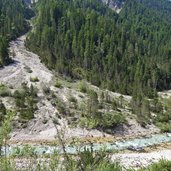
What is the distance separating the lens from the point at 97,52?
392 feet

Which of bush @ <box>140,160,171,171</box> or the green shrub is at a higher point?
bush @ <box>140,160,171,171</box>

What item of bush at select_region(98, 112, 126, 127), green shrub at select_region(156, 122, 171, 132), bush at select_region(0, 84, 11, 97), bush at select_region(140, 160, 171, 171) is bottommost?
green shrub at select_region(156, 122, 171, 132)

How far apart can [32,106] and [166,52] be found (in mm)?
85903

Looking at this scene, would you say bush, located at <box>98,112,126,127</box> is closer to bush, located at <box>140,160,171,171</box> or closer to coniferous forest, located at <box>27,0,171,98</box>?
coniferous forest, located at <box>27,0,171,98</box>

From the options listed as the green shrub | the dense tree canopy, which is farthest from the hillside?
the dense tree canopy

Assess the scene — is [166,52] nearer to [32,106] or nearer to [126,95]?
[126,95]

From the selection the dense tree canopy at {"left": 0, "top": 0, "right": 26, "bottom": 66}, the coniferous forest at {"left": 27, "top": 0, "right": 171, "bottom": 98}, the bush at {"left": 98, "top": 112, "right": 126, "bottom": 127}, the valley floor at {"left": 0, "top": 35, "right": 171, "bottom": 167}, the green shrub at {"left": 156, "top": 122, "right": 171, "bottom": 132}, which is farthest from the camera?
the coniferous forest at {"left": 27, "top": 0, "right": 171, "bottom": 98}

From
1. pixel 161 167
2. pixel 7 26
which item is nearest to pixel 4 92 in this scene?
pixel 161 167

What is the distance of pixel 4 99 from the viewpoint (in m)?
66.9

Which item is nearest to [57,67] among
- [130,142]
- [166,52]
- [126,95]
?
[126,95]

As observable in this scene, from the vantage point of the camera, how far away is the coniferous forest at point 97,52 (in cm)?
9925

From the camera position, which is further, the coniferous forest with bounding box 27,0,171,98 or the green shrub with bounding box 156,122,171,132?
the coniferous forest with bounding box 27,0,171,98

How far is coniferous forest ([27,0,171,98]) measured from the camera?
9925cm

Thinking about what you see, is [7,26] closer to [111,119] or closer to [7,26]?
[7,26]
